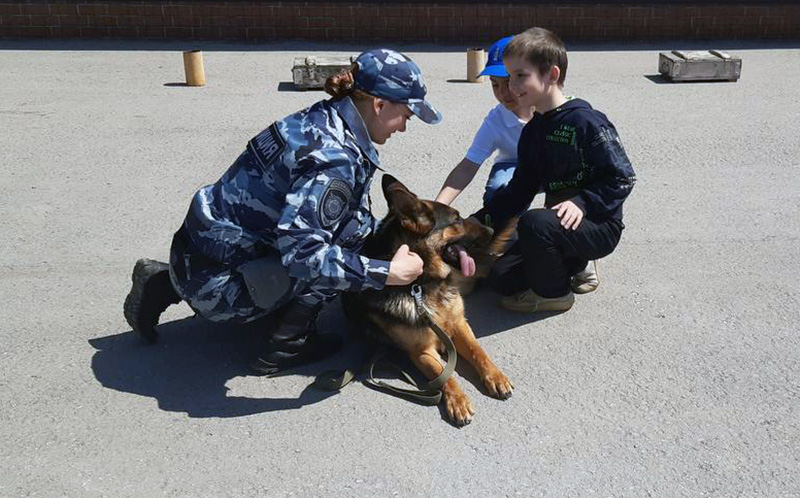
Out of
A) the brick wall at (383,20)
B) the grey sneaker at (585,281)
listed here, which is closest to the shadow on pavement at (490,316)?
the grey sneaker at (585,281)

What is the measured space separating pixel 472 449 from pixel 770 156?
4.81m

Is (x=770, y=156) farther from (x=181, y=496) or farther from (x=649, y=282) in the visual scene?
(x=181, y=496)

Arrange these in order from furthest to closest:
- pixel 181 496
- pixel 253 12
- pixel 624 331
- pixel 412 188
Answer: pixel 253 12 → pixel 412 188 → pixel 624 331 → pixel 181 496

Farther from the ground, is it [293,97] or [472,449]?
[293,97]

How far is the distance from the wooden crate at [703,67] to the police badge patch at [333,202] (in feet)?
23.1

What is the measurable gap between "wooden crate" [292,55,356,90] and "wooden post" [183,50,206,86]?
113 cm

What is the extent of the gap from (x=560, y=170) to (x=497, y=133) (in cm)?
81

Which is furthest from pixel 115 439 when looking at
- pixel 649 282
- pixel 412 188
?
pixel 412 188

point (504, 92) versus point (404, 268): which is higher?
point (504, 92)

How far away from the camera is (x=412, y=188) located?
6.16 m

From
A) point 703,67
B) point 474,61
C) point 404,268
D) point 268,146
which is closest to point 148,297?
point 268,146

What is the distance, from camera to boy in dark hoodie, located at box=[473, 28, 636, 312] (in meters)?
3.89

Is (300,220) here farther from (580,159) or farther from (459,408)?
(580,159)

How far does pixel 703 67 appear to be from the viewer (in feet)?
30.6
